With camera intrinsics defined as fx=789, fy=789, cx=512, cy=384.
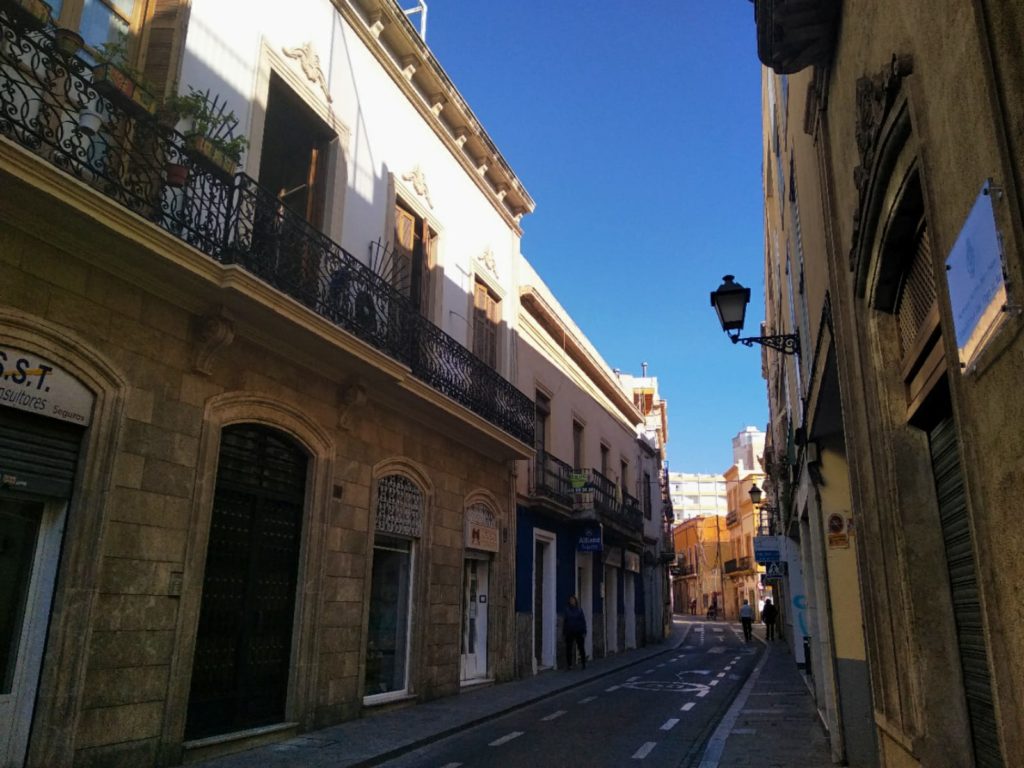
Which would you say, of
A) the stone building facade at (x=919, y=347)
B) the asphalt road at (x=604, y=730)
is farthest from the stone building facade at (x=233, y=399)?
the stone building facade at (x=919, y=347)

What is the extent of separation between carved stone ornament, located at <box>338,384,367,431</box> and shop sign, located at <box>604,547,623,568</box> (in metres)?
14.6

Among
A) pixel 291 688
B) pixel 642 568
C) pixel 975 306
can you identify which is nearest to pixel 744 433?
pixel 642 568

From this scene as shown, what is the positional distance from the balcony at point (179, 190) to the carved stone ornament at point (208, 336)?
619 millimetres

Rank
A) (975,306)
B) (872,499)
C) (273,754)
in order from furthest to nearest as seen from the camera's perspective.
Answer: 1. (273,754)
2. (872,499)
3. (975,306)

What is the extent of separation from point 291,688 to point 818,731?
20.9ft

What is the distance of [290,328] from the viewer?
890cm

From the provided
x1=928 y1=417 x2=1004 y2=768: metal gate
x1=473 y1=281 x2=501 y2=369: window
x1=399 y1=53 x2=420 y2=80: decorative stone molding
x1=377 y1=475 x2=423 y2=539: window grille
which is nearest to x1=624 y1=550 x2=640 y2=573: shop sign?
x1=473 y1=281 x2=501 y2=369: window

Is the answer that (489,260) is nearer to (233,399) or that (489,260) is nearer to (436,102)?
(436,102)

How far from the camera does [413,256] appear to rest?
13234 mm

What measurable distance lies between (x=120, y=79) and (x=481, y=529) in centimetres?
937

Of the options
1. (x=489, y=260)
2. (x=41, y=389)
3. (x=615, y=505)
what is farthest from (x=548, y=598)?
(x=41, y=389)

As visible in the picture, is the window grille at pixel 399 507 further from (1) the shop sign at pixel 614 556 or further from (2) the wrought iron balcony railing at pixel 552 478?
(1) the shop sign at pixel 614 556

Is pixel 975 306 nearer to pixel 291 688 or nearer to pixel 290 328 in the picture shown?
pixel 290 328

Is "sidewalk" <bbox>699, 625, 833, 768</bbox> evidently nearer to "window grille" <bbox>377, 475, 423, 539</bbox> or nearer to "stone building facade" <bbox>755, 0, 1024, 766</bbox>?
"stone building facade" <bbox>755, 0, 1024, 766</bbox>
